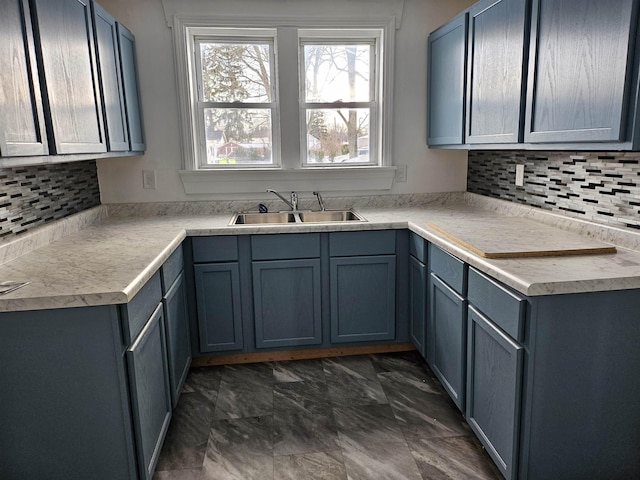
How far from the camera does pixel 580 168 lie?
83.7 inches

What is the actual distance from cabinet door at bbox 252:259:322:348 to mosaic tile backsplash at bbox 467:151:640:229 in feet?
4.17

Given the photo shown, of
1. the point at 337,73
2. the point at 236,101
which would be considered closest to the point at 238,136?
the point at 236,101

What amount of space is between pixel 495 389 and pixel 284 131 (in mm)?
2055

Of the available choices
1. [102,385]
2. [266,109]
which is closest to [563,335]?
[102,385]

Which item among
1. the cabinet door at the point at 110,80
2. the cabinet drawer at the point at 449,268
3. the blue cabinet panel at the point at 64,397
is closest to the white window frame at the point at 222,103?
the cabinet door at the point at 110,80

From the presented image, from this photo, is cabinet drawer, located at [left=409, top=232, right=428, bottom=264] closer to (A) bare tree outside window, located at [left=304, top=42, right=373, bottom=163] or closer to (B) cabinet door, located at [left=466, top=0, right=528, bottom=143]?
(B) cabinet door, located at [left=466, top=0, right=528, bottom=143]

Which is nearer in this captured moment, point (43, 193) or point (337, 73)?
point (43, 193)

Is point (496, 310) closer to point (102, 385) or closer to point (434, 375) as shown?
point (434, 375)

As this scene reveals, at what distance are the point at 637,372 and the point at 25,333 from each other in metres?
2.02

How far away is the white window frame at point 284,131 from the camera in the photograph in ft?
9.39

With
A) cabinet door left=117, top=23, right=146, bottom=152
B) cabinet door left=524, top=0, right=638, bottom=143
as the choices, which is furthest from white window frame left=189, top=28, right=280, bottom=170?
cabinet door left=524, top=0, right=638, bottom=143

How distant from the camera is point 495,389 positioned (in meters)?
1.69

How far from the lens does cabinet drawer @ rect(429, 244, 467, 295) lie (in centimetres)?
193

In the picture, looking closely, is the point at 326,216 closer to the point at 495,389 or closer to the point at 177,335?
the point at 177,335
